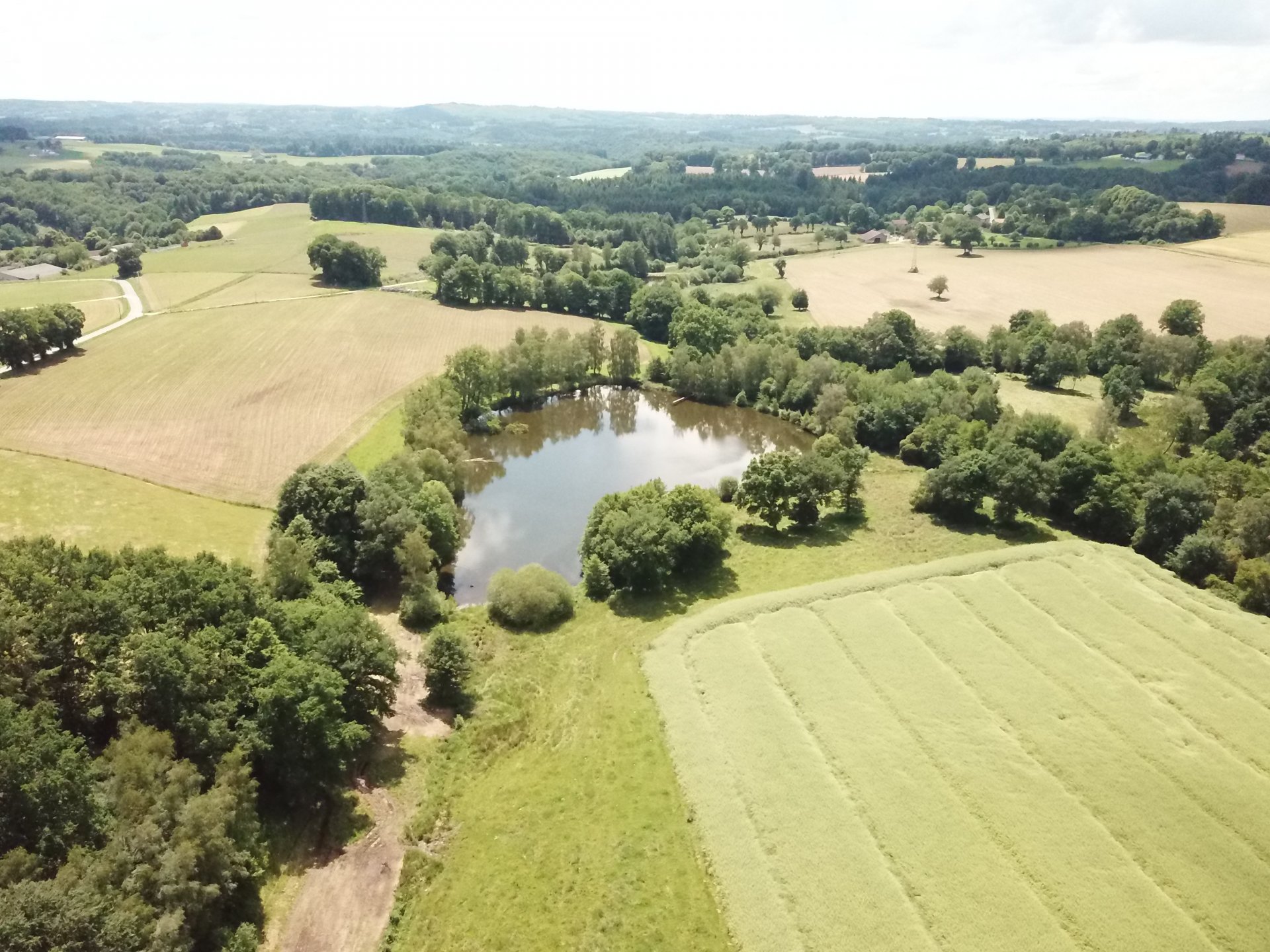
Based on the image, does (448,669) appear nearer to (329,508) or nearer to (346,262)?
(329,508)

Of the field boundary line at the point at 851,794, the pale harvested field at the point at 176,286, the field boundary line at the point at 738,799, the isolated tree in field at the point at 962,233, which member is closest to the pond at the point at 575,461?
the field boundary line at the point at 738,799

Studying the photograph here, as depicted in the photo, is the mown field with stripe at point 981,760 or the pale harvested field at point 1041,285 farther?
the pale harvested field at point 1041,285

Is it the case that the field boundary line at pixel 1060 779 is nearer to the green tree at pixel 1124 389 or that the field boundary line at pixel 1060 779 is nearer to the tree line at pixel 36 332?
the green tree at pixel 1124 389

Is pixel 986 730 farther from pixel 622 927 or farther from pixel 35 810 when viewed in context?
pixel 35 810

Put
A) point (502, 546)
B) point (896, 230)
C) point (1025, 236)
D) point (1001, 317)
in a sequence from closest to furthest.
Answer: point (502, 546)
point (1001, 317)
point (1025, 236)
point (896, 230)

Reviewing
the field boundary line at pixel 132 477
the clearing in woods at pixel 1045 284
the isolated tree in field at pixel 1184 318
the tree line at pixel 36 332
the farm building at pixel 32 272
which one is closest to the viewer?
the field boundary line at pixel 132 477

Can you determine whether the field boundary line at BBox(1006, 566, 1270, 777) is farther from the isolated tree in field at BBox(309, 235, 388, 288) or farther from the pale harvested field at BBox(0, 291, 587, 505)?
the isolated tree in field at BBox(309, 235, 388, 288)

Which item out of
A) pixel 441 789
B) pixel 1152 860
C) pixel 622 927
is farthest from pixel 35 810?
pixel 1152 860
